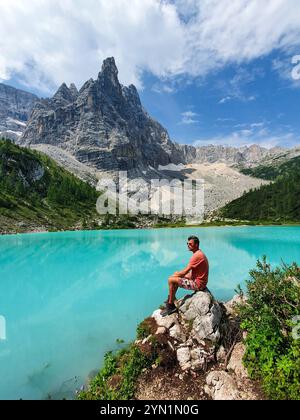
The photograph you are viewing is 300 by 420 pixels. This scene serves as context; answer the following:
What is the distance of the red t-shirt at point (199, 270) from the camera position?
33.6 ft

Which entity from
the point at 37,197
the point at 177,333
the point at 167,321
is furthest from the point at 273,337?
the point at 37,197

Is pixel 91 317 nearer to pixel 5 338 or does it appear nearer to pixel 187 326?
pixel 5 338

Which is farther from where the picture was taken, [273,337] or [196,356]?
[196,356]

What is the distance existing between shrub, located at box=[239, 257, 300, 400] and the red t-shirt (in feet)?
5.30

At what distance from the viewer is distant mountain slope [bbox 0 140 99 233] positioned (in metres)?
95.4

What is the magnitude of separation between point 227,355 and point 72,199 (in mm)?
133580

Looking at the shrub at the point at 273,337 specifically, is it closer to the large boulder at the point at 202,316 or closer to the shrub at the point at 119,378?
the large boulder at the point at 202,316

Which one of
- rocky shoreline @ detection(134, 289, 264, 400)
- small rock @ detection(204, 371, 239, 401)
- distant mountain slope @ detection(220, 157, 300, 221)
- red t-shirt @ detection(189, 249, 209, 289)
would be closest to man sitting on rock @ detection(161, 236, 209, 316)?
red t-shirt @ detection(189, 249, 209, 289)

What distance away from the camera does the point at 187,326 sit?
9.60 m

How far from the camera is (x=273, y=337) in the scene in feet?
24.9

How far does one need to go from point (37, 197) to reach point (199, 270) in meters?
122

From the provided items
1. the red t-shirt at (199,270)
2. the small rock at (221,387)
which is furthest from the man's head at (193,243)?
the small rock at (221,387)

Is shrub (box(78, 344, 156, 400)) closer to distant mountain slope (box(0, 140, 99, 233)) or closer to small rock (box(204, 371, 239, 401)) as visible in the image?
small rock (box(204, 371, 239, 401))

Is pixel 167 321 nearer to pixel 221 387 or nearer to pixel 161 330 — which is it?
pixel 161 330
